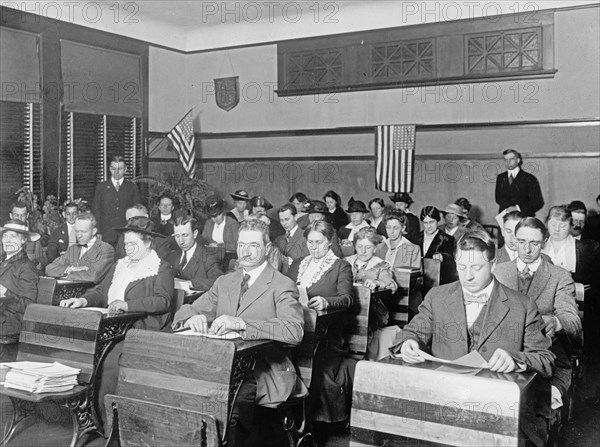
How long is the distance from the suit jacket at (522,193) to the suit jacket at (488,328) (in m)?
5.69

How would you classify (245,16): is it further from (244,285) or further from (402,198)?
(244,285)

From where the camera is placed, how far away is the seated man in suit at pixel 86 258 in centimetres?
550

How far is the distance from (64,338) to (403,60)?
23.7 feet

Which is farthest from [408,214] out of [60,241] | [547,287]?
[547,287]

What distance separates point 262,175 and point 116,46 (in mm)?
2962

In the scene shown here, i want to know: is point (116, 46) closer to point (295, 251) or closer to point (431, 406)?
point (295, 251)

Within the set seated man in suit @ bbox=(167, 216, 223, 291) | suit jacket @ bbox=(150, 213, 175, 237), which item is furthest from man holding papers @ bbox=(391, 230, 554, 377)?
suit jacket @ bbox=(150, 213, 175, 237)

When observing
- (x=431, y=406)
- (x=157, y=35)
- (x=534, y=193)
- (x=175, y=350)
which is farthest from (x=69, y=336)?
(x=157, y=35)

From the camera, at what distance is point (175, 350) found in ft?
10.1

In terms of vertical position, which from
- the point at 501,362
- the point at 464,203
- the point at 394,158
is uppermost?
the point at 394,158

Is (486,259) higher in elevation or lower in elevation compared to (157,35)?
lower

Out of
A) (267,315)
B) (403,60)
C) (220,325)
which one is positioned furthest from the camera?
(403,60)

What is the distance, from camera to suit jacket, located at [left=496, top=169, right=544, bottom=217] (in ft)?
28.0

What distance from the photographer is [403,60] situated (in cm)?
970
